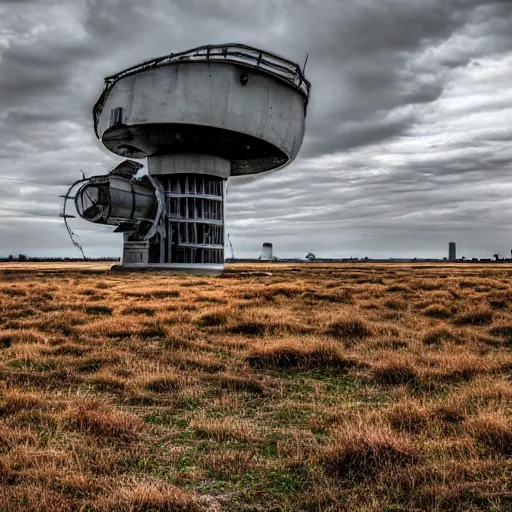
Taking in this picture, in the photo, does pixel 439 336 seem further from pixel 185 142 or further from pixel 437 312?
pixel 185 142

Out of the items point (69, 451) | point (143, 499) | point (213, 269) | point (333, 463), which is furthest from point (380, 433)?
point (213, 269)

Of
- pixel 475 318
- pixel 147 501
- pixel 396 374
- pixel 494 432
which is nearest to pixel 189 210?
pixel 475 318

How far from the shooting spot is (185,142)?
122 feet

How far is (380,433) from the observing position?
4.70m

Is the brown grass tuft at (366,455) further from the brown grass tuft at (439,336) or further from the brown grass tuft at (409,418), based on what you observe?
the brown grass tuft at (439,336)

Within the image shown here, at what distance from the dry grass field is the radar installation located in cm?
2294

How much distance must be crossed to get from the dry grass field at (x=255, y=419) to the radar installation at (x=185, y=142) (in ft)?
75.2

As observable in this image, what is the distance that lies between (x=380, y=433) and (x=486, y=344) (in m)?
7.45

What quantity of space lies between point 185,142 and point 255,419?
3330cm

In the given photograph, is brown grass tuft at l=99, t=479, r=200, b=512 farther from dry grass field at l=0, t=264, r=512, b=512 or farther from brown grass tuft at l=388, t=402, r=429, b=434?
brown grass tuft at l=388, t=402, r=429, b=434

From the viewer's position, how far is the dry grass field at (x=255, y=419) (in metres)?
3.80

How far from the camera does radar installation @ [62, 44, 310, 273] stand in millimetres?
32875

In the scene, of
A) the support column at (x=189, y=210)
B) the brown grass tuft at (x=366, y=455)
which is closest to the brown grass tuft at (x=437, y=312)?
the brown grass tuft at (x=366, y=455)

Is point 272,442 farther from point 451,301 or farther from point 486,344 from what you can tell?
point 451,301
